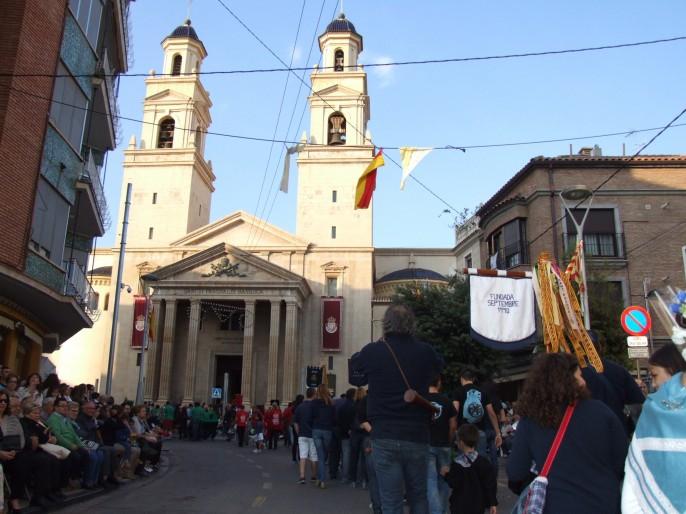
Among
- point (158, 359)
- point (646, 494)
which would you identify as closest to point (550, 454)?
point (646, 494)

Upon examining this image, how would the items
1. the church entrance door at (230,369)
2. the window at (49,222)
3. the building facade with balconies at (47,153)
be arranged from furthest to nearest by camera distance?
the church entrance door at (230,369) → the window at (49,222) → the building facade with balconies at (47,153)

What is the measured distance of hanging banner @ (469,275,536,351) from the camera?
11930mm

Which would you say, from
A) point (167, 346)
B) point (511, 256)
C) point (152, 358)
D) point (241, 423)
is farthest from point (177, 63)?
point (241, 423)

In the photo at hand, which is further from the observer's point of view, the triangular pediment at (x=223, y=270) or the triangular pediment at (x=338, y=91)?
the triangular pediment at (x=338, y=91)

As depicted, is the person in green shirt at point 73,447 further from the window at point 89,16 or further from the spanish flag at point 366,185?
the window at point 89,16

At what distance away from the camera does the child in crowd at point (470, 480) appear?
18.4 ft

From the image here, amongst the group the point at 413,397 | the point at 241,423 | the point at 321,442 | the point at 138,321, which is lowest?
the point at 241,423

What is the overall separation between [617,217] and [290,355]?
21.4 meters

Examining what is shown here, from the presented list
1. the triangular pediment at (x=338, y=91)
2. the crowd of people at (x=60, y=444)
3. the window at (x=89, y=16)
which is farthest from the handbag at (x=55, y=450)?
the triangular pediment at (x=338, y=91)

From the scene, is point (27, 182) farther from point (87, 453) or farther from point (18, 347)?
point (87, 453)

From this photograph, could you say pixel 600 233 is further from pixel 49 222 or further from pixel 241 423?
pixel 49 222

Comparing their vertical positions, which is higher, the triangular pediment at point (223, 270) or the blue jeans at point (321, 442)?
the triangular pediment at point (223, 270)

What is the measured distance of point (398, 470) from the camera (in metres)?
4.90

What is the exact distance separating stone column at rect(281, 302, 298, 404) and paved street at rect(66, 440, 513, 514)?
2499 centimetres
